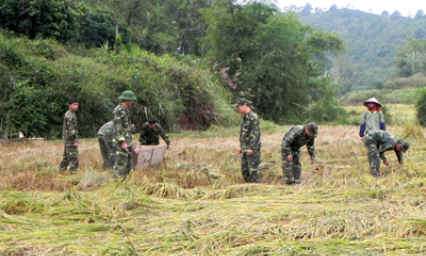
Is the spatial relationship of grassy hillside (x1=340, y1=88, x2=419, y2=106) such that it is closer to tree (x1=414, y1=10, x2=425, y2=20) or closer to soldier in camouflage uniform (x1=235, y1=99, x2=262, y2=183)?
soldier in camouflage uniform (x1=235, y1=99, x2=262, y2=183)

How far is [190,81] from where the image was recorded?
56.1ft

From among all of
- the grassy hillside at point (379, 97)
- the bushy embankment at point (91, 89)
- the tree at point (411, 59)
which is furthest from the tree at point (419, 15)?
the bushy embankment at point (91, 89)

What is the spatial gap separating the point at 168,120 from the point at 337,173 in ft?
28.3

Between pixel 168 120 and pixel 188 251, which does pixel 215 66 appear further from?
pixel 188 251

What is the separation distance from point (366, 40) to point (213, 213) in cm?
8910

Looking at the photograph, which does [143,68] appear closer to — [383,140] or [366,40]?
[383,140]

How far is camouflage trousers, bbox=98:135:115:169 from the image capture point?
809cm

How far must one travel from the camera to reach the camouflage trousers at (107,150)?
809 cm

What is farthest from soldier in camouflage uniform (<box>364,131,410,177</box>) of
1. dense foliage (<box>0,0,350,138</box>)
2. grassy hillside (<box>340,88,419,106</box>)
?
grassy hillside (<box>340,88,419,106</box>)

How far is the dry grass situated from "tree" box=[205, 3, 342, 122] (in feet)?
49.2

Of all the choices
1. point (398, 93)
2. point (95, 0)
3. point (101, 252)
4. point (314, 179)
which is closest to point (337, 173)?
point (314, 179)

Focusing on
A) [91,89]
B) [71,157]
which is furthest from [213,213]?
[91,89]

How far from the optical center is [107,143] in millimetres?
8102

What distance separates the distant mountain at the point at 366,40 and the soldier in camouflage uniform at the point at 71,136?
42.8 meters
